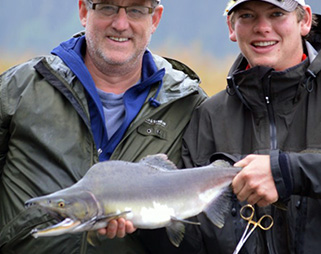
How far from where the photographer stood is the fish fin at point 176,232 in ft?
11.5

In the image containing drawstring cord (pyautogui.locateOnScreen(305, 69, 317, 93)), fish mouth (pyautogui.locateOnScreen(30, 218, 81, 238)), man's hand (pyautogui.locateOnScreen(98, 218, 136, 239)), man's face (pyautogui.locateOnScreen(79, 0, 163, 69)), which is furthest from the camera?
man's face (pyautogui.locateOnScreen(79, 0, 163, 69))

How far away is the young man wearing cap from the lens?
11.4 feet

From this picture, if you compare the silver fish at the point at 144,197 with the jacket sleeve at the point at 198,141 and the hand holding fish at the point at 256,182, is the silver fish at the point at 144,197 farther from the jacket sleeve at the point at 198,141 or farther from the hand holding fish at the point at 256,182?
the jacket sleeve at the point at 198,141

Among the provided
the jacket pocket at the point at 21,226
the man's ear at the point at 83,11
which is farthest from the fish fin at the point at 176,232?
the man's ear at the point at 83,11

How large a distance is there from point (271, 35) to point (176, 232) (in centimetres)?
133

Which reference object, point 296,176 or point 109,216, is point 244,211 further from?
point 109,216

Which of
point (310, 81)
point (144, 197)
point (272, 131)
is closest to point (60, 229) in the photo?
point (144, 197)

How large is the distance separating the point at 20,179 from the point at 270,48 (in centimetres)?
179

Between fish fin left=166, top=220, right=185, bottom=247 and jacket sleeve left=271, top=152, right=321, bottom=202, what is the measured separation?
0.58 m

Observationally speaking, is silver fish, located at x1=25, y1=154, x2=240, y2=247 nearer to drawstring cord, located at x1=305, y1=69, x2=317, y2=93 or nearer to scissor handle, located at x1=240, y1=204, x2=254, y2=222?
scissor handle, located at x1=240, y1=204, x2=254, y2=222

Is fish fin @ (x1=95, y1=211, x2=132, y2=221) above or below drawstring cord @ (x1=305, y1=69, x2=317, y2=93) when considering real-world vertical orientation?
below

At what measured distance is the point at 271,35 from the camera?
3.83 m

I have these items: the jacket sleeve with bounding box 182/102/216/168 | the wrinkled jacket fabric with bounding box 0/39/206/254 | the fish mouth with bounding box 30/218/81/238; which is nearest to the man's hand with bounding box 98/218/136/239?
the fish mouth with bounding box 30/218/81/238

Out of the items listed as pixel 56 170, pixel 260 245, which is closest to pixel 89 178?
pixel 56 170
